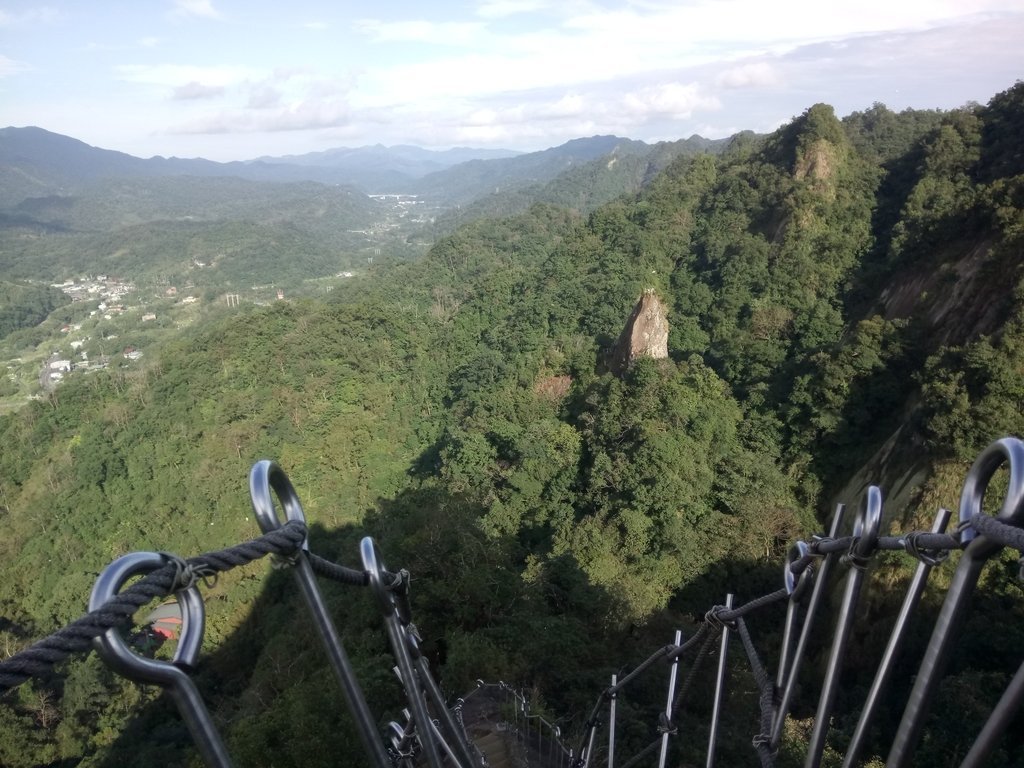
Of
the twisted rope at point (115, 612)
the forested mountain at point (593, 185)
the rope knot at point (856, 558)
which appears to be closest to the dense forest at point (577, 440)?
the twisted rope at point (115, 612)

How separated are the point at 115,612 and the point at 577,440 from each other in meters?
16.3

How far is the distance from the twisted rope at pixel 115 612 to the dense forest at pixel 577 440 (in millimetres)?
5714

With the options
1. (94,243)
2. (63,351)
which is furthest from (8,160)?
(63,351)

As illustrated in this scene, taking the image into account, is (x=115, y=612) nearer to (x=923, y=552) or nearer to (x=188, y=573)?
(x=188, y=573)

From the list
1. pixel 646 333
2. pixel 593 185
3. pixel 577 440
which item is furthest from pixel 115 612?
pixel 593 185

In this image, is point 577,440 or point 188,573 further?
point 577,440

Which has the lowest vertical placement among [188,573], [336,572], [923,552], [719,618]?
[719,618]

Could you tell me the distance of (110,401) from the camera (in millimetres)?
29141

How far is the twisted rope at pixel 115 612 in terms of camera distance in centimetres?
92

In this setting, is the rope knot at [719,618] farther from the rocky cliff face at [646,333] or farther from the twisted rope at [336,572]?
the rocky cliff face at [646,333]

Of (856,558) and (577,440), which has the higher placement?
(856,558)

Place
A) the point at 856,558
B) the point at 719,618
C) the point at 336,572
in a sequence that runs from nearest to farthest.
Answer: the point at 856,558 < the point at 336,572 < the point at 719,618

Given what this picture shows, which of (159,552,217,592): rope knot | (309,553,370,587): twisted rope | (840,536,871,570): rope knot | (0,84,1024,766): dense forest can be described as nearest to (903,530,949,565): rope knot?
(840,536,871,570): rope knot

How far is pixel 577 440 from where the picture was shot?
56.0 feet
